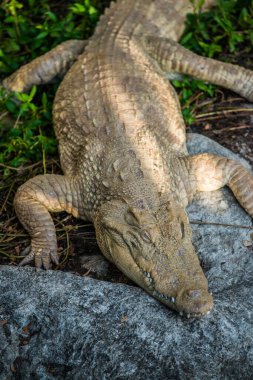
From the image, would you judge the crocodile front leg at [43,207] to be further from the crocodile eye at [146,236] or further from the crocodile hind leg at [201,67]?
the crocodile hind leg at [201,67]

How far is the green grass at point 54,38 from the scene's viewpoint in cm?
507

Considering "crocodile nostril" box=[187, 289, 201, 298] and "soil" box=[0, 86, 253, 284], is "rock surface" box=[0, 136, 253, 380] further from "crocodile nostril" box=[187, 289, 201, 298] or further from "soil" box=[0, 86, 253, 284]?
"soil" box=[0, 86, 253, 284]

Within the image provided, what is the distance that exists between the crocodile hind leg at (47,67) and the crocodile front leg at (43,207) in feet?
4.35

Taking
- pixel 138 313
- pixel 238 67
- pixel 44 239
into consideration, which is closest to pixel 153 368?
pixel 138 313

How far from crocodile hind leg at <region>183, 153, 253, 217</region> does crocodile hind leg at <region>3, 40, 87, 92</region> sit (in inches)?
68.9

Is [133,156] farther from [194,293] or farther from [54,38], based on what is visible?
[54,38]

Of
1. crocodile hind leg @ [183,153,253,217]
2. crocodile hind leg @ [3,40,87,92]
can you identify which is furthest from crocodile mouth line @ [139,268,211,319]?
crocodile hind leg @ [3,40,87,92]

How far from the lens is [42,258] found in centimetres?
401

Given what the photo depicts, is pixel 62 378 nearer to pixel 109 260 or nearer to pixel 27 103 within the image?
pixel 109 260

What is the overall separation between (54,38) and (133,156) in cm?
226

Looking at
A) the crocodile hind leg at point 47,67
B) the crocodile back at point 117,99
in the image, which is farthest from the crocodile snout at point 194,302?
the crocodile hind leg at point 47,67

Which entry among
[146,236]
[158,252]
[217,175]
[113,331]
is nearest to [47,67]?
[217,175]

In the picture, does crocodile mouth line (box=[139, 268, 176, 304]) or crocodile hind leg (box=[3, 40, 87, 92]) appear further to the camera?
crocodile hind leg (box=[3, 40, 87, 92])

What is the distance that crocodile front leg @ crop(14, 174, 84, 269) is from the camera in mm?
4062
